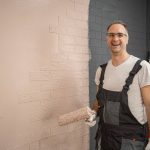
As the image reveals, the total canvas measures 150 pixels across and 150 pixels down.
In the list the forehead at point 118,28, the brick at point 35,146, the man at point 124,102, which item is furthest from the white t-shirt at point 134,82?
the brick at point 35,146

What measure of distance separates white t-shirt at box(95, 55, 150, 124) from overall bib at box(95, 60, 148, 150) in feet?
0.09

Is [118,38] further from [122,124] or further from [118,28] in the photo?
[122,124]

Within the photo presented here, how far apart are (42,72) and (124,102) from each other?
64 cm

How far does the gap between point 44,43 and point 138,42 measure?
134cm

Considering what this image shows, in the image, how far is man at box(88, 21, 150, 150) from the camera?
62.4 inches

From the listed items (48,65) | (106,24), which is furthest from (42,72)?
(106,24)

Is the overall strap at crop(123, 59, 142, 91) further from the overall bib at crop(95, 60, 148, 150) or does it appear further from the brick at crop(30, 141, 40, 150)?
the brick at crop(30, 141, 40, 150)

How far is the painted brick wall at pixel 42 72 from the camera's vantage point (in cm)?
158

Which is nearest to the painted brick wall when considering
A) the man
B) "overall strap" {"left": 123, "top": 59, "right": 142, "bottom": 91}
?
the man

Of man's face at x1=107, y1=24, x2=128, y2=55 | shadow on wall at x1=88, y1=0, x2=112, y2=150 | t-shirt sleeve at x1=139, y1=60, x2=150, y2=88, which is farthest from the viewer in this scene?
Result: shadow on wall at x1=88, y1=0, x2=112, y2=150

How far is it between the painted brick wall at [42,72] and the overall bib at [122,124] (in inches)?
17.5

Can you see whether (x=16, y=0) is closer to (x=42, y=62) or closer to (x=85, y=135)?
(x=42, y=62)

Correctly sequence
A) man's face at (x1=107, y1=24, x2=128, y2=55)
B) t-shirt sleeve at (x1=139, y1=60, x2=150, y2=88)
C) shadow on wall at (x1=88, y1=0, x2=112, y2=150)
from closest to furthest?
t-shirt sleeve at (x1=139, y1=60, x2=150, y2=88) → man's face at (x1=107, y1=24, x2=128, y2=55) → shadow on wall at (x1=88, y1=0, x2=112, y2=150)

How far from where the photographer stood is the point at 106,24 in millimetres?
2307
